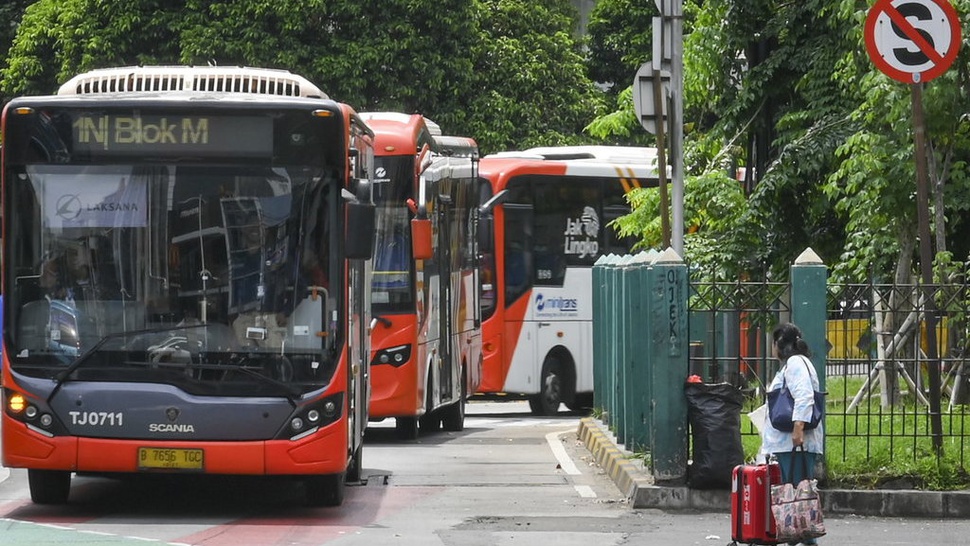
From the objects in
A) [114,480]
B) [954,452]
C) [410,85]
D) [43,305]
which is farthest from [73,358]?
[410,85]

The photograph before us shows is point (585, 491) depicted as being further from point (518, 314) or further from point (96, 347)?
point (518, 314)

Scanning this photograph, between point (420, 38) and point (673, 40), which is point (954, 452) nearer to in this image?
point (673, 40)

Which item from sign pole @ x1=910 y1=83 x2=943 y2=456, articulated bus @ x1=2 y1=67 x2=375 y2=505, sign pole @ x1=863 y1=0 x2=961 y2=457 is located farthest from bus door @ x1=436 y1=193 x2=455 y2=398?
sign pole @ x1=863 y1=0 x2=961 y2=457

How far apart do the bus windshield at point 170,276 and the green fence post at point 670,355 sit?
2484 mm

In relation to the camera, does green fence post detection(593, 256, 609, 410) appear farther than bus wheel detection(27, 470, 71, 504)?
Yes

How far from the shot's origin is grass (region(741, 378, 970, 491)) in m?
12.7

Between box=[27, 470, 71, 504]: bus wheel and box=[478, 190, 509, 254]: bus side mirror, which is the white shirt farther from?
box=[478, 190, 509, 254]: bus side mirror

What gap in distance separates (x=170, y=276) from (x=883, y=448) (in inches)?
217

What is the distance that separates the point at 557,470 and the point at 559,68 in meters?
24.1

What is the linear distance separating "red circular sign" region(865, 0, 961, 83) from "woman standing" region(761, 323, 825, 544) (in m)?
2.60

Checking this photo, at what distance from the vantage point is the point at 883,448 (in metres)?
13.1

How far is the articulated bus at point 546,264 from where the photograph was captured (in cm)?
2456

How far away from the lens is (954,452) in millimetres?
13047

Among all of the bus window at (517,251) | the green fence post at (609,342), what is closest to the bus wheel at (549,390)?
the bus window at (517,251)
